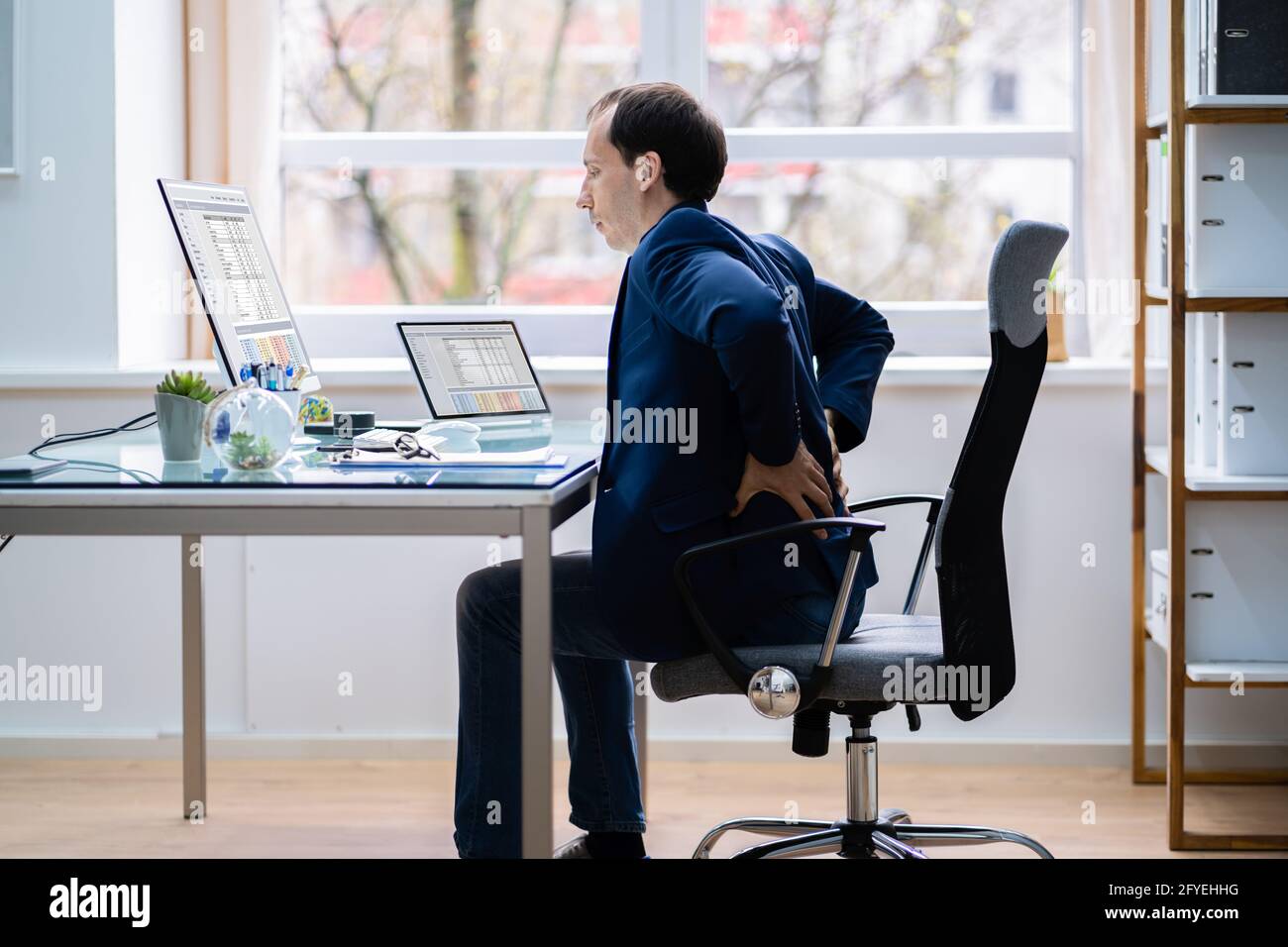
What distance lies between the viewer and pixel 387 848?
2.62 meters

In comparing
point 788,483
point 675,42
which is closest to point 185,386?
point 788,483

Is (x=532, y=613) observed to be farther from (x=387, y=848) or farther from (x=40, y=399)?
(x=40, y=399)

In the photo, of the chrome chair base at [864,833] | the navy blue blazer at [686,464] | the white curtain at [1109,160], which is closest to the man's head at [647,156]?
the navy blue blazer at [686,464]

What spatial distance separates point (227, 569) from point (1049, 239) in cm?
202

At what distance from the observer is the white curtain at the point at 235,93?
128 inches

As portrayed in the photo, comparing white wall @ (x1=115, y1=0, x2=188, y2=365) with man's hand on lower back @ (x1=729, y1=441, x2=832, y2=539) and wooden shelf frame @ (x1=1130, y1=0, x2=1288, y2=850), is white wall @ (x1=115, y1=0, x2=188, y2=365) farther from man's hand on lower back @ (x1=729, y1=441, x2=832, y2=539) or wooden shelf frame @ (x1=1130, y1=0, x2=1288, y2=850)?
wooden shelf frame @ (x1=1130, y1=0, x2=1288, y2=850)

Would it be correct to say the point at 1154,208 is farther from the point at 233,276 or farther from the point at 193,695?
the point at 193,695

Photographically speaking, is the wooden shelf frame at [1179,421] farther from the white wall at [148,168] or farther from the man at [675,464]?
the white wall at [148,168]

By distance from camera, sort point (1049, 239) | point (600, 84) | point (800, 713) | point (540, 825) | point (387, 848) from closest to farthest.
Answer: point (540, 825)
point (1049, 239)
point (800, 713)
point (387, 848)
point (600, 84)

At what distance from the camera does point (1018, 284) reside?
6.09 feet

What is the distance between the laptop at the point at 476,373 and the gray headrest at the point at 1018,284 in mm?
970

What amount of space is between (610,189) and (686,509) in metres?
0.52

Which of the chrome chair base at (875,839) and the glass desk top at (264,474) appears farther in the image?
the chrome chair base at (875,839)

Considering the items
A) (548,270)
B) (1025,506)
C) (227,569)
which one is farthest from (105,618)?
(1025,506)
